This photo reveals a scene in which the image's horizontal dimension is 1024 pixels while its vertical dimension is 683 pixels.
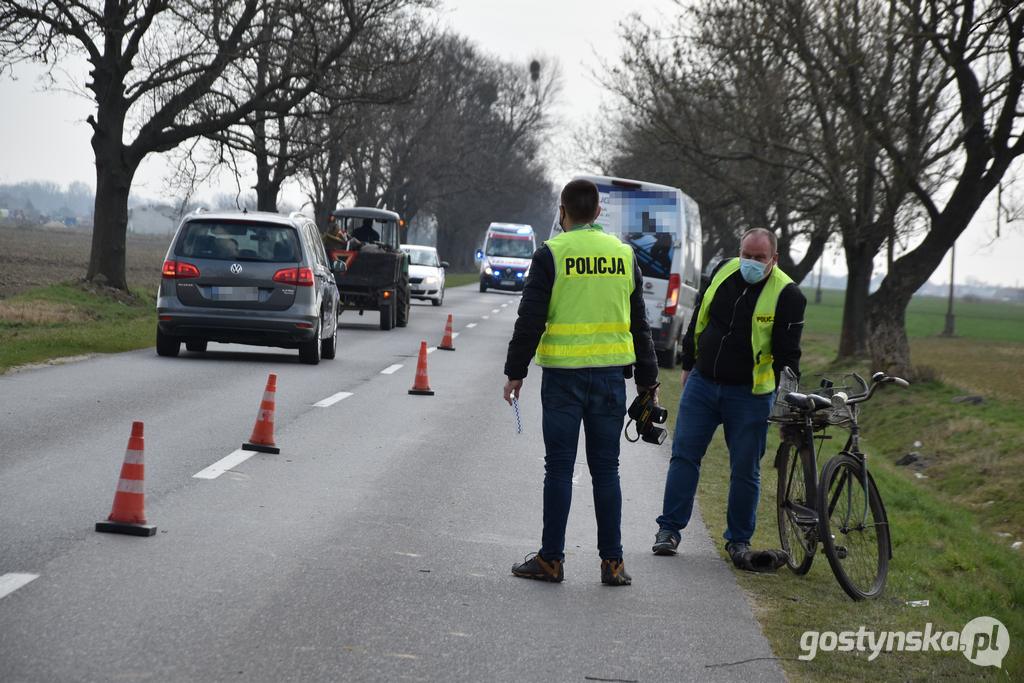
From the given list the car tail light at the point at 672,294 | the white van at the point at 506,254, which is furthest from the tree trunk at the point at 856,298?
the white van at the point at 506,254

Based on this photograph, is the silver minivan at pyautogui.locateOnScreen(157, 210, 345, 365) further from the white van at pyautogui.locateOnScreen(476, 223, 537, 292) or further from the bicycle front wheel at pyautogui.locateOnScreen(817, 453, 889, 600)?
the white van at pyautogui.locateOnScreen(476, 223, 537, 292)

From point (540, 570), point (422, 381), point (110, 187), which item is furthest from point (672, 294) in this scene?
point (110, 187)

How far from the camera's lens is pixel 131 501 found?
5875 millimetres

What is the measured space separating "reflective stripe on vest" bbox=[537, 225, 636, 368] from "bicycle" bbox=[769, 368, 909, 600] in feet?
3.71

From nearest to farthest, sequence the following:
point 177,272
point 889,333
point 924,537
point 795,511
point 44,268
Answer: point 795,511 → point 924,537 → point 177,272 → point 889,333 → point 44,268

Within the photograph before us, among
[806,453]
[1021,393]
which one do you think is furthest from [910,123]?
[806,453]

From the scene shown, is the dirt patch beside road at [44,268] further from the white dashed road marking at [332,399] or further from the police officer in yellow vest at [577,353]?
the police officer in yellow vest at [577,353]

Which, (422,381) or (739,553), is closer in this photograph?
(739,553)

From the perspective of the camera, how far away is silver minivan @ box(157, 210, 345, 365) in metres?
14.7

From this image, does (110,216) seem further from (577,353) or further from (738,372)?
(577,353)

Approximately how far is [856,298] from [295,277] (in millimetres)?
12737

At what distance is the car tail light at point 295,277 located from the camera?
1483 centimetres

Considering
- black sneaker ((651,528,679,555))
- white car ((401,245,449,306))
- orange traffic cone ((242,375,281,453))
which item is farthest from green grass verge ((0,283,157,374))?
white car ((401,245,449,306))

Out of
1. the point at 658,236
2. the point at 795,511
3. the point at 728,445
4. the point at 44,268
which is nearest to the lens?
the point at 795,511
